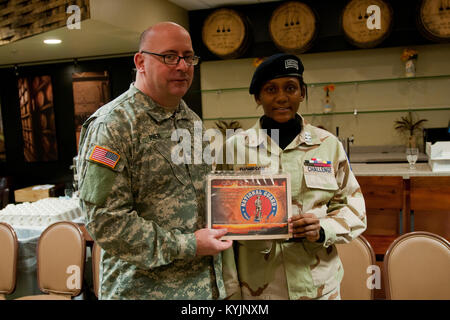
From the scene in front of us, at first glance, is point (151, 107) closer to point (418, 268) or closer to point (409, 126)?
point (418, 268)

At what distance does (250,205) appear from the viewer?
1356 mm

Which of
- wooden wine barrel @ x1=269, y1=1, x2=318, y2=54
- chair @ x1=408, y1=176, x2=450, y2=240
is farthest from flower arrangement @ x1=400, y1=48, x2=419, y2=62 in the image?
chair @ x1=408, y1=176, x2=450, y2=240

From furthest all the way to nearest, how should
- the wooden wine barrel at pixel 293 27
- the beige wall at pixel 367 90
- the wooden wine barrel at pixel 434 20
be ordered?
the beige wall at pixel 367 90 < the wooden wine barrel at pixel 293 27 < the wooden wine barrel at pixel 434 20

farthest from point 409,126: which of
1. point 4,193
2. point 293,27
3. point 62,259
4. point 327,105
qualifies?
point 4,193

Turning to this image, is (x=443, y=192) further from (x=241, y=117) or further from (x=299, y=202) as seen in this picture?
(x=241, y=117)

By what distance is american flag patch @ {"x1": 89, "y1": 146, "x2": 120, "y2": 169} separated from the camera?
46.6 inches

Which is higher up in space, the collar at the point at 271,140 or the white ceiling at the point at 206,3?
the white ceiling at the point at 206,3

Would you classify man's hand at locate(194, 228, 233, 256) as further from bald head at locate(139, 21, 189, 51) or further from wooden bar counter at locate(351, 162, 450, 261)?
wooden bar counter at locate(351, 162, 450, 261)

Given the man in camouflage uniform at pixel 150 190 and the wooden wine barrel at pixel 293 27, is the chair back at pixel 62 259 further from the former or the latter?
the wooden wine barrel at pixel 293 27

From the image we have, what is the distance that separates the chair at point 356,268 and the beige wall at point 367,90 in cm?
319

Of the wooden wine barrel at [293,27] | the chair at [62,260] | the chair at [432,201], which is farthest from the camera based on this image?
the wooden wine barrel at [293,27]

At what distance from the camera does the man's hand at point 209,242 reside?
1285mm

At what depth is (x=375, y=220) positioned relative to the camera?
3383 mm

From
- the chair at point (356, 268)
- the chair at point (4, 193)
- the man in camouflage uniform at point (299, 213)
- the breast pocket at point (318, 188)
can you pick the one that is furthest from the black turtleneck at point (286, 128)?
the chair at point (4, 193)
